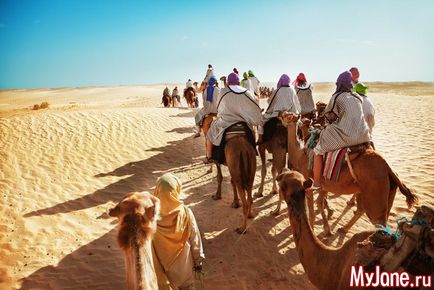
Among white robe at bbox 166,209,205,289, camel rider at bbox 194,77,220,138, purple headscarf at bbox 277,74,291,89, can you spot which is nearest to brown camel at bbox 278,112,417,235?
white robe at bbox 166,209,205,289

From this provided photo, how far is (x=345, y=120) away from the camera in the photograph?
14.4ft

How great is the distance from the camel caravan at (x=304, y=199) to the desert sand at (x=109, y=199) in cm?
62

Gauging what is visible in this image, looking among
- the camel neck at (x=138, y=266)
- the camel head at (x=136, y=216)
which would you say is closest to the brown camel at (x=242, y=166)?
the camel head at (x=136, y=216)

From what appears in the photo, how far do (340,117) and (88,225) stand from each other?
5.58 m

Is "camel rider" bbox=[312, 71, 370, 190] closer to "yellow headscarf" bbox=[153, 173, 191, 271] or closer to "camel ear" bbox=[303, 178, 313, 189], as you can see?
"camel ear" bbox=[303, 178, 313, 189]

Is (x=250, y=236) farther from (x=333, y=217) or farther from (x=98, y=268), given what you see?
(x=98, y=268)

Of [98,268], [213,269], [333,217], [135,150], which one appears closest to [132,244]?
[213,269]

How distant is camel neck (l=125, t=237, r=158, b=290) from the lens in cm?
169

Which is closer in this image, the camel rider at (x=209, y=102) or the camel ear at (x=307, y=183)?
the camel ear at (x=307, y=183)

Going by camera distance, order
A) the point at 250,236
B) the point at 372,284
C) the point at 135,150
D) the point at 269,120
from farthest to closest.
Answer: the point at 135,150, the point at 269,120, the point at 250,236, the point at 372,284

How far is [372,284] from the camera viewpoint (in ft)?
6.52

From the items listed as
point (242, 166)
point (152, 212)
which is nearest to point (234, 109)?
point (242, 166)

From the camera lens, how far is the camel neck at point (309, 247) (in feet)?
8.25

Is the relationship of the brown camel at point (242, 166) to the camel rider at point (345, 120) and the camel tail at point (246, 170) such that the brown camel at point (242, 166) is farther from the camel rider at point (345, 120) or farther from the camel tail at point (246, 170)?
the camel rider at point (345, 120)
